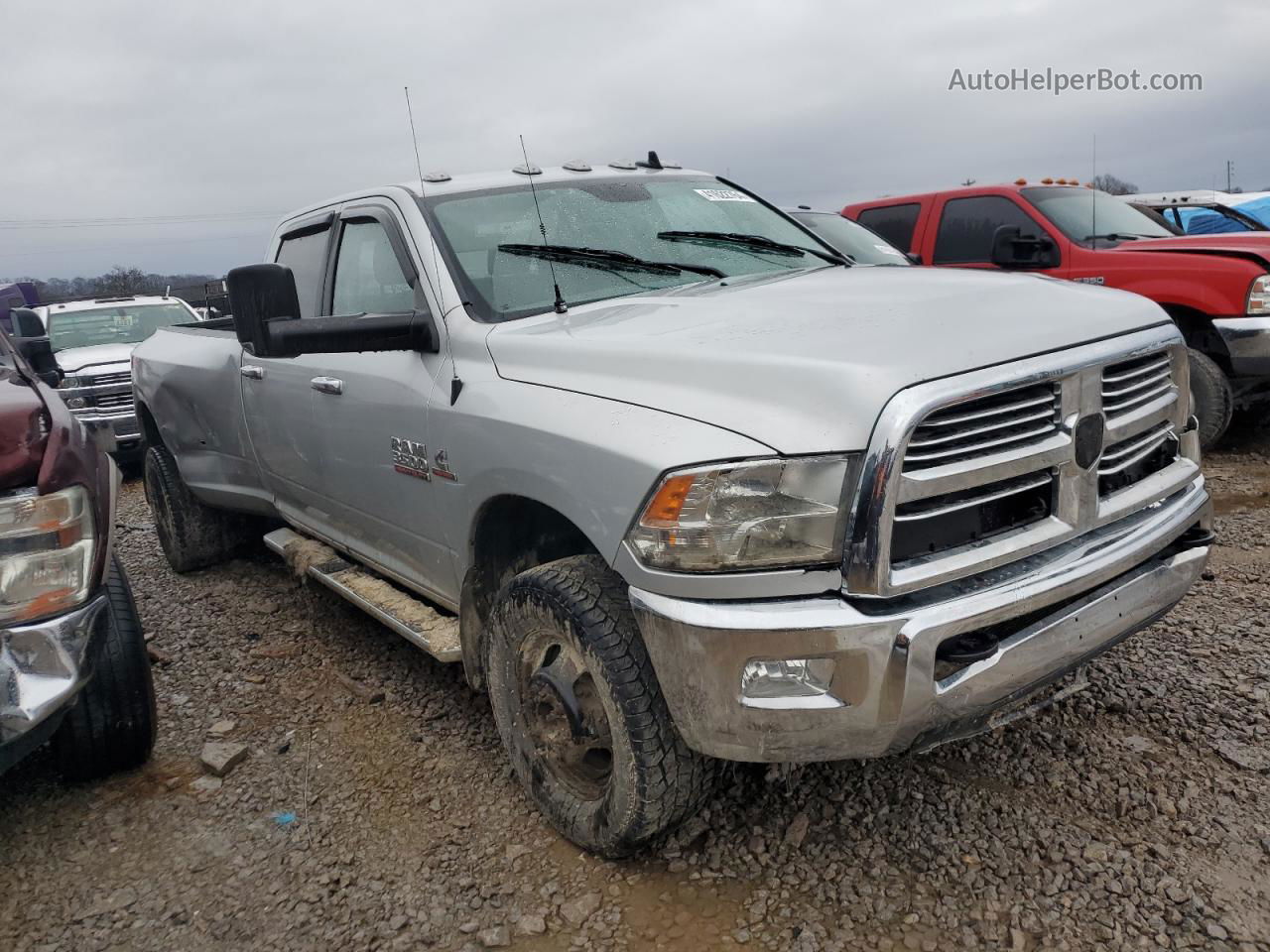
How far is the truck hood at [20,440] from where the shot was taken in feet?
7.78

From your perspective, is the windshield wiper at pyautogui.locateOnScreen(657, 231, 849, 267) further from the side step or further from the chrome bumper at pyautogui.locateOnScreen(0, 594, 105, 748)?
the chrome bumper at pyautogui.locateOnScreen(0, 594, 105, 748)

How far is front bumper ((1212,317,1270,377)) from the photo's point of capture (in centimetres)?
565

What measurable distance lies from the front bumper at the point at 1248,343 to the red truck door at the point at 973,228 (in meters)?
1.22

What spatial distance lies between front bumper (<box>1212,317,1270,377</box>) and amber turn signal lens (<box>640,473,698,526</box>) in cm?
510

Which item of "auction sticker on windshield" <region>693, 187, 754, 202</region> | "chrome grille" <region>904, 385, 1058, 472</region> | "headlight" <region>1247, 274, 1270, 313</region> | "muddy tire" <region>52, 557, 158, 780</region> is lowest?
"muddy tire" <region>52, 557, 158, 780</region>

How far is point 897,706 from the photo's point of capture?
1967mm

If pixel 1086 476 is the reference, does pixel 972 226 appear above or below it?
above

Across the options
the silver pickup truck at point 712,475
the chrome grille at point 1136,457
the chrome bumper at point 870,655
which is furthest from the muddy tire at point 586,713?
the chrome grille at point 1136,457

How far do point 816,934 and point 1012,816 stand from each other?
68 centimetres

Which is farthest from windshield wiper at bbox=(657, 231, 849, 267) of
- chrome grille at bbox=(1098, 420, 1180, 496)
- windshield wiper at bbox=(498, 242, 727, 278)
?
chrome grille at bbox=(1098, 420, 1180, 496)

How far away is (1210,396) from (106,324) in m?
10.3

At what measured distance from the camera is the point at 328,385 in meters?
3.42

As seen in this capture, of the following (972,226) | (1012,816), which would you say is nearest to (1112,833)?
(1012,816)

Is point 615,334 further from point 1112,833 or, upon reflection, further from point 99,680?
point 99,680
